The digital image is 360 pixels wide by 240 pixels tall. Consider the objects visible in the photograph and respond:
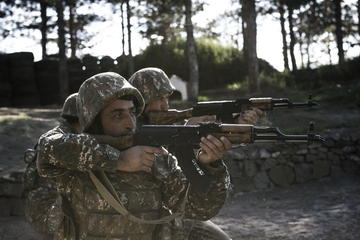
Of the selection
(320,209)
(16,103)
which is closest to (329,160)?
(320,209)

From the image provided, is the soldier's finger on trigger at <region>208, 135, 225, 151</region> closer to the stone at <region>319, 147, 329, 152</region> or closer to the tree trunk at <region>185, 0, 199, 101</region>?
the stone at <region>319, 147, 329, 152</region>

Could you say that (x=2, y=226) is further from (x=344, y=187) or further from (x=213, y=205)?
(x=344, y=187)

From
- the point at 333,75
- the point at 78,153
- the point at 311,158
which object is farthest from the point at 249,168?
the point at 333,75

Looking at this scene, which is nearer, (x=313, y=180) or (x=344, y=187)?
(x=344, y=187)

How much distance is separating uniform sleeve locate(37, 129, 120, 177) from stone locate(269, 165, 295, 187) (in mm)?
7938

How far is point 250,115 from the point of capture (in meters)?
5.23

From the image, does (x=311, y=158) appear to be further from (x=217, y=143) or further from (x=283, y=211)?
(x=217, y=143)

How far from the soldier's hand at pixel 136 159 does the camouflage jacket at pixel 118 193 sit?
5 centimetres

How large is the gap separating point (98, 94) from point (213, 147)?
0.74 metres

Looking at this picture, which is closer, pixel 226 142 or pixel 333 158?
pixel 226 142

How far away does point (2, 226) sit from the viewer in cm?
716

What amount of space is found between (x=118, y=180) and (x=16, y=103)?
62.6 ft

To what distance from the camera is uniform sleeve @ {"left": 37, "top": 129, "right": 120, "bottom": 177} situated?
2.34 metres

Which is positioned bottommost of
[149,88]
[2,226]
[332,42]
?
[2,226]
